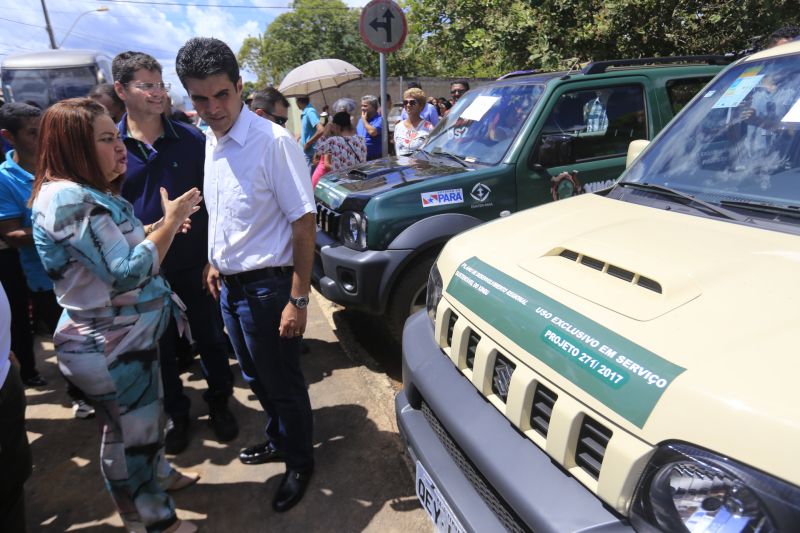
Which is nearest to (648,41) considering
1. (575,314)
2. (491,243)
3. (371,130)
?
(371,130)

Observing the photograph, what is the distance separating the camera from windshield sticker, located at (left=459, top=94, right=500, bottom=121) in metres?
3.85

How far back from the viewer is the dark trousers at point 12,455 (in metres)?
1.65

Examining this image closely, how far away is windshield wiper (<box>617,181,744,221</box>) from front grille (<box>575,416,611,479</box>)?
105cm

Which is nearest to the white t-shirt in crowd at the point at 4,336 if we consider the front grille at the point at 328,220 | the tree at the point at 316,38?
the front grille at the point at 328,220

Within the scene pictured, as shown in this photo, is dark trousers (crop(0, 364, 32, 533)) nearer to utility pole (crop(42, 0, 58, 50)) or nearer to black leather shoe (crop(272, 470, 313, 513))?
black leather shoe (crop(272, 470, 313, 513))

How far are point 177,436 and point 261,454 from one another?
57cm

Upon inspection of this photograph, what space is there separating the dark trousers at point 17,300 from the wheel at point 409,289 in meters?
2.47

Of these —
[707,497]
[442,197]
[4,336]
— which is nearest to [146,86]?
[4,336]

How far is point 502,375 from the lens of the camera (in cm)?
155

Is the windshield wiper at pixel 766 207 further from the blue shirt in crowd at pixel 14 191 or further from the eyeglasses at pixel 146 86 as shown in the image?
the blue shirt in crowd at pixel 14 191

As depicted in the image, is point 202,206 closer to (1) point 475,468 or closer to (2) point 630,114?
(1) point 475,468

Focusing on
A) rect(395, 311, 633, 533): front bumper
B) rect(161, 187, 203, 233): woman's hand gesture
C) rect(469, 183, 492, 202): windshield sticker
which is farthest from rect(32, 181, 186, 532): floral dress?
rect(469, 183, 492, 202): windshield sticker

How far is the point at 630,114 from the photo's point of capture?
148 inches

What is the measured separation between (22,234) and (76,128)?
5.59 feet
